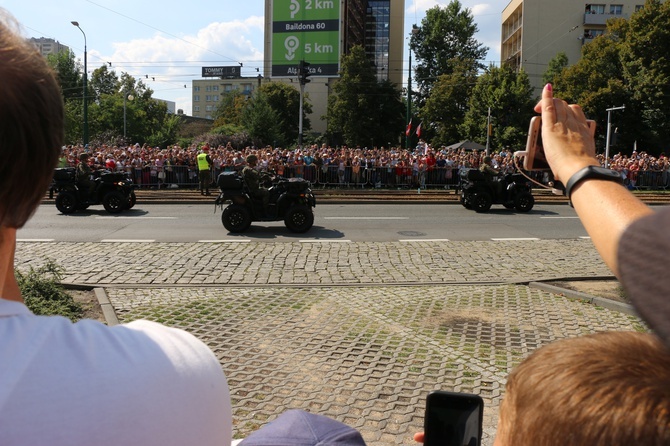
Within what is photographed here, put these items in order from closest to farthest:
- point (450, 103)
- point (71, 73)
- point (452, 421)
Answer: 1. point (452, 421)
2. point (450, 103)
3. point (71, 73)

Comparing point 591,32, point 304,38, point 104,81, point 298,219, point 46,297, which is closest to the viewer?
point 46,297

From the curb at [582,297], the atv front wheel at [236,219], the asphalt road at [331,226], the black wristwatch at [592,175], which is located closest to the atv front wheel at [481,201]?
the asphalt road at [331,226]

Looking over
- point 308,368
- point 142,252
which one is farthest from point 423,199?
point 308,368

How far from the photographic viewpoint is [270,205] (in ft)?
47.7

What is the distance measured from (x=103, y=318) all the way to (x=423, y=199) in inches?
651

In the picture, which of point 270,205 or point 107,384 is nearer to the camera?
point 107,384

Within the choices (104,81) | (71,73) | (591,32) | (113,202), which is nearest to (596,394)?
(113,202)

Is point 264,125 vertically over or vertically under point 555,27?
under

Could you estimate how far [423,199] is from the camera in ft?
73.6

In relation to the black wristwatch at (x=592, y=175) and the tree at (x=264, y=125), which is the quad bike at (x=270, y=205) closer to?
the black wristwatch at (x=592, y=175)

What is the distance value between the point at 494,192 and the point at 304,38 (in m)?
45.8

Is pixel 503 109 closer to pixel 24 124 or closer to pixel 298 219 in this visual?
pixel 298 219

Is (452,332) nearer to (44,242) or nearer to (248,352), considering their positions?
(248,352)

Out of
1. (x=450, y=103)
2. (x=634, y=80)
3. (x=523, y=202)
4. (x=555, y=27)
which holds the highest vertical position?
(x=555, y=27)
